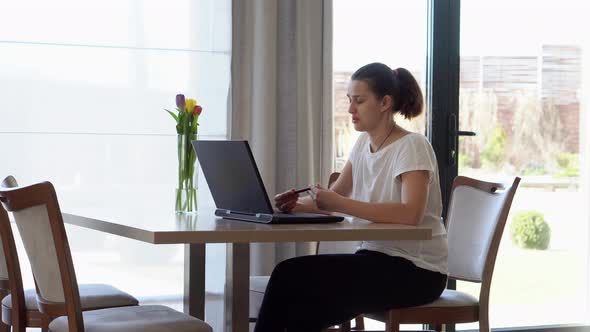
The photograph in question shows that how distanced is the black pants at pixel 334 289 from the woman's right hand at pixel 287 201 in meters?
0.17

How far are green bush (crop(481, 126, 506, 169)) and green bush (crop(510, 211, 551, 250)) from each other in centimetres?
30

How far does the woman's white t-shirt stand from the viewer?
2732mm

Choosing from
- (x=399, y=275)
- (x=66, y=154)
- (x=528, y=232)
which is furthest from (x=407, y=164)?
(x=528, y=232)

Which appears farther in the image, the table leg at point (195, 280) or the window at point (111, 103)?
the window at point (111, 103)

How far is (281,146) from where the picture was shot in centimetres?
396

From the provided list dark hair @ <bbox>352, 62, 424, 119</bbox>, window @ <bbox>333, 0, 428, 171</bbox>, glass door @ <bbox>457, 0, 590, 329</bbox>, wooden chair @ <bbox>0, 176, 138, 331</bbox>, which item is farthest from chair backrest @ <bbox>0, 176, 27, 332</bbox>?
glass door @ <bbox>457, 0, 590, 329</bbox>

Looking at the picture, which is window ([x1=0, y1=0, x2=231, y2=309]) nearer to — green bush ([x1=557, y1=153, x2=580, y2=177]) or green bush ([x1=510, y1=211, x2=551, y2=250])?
green bush ([x1=510, y1=211, x2=551, y2=250])

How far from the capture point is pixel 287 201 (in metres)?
2.67

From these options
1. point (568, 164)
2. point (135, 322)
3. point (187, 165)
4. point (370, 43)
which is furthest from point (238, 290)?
point (568, 164)

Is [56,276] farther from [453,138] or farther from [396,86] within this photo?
[453,138]

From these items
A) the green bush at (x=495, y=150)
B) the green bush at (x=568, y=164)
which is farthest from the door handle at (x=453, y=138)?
the green bush at (x=568, y=164)

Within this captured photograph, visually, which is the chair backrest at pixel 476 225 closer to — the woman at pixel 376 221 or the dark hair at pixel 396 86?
the woman at pixel 376 221

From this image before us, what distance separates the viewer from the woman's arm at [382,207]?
255 centimetres

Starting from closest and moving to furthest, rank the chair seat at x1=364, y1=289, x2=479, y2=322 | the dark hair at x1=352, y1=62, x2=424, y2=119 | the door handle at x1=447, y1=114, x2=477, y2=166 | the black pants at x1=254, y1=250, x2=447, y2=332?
the black pants at x1=254, y1=250, x2=447, y2=332
the chair seat at x1=364, y1=289, x2=479, y2=322
the dark hair at x1=352, y1=62, x2=424, y2=119
the door handle at x1=447, y1=114, x2=477, y2=166
